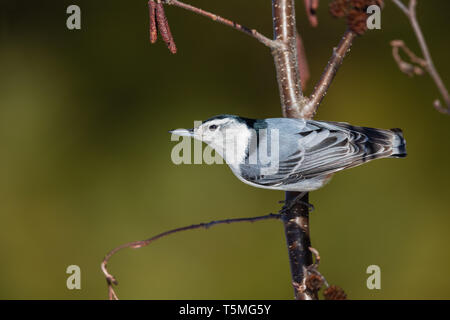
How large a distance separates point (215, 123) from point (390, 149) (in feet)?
1.46

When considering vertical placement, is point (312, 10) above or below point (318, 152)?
above

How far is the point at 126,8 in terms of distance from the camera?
2064 mm

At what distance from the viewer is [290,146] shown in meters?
1.21

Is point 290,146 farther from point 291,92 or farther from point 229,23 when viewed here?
point 229,23

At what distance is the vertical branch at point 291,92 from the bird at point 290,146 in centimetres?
14

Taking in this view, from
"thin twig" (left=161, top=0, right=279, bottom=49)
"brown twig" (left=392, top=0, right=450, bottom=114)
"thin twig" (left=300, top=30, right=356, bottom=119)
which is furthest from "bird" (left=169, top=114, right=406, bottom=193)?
"brown twig" (left=392, top=0, right=450, bottom=114)

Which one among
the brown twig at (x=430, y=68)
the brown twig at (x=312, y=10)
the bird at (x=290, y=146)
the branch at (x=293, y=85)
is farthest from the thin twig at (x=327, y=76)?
the brown twig at (x=430, y=68)

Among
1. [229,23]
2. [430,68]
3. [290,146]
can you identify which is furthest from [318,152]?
[430,68]

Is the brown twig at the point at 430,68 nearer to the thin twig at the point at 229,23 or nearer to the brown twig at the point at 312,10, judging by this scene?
the brown twig at the point at 312,10

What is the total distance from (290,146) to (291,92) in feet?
0.75

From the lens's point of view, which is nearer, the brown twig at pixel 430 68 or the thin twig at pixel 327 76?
the brown twig at pixel 430 68

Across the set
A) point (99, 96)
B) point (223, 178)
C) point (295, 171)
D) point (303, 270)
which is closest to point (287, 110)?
point (295, 171)

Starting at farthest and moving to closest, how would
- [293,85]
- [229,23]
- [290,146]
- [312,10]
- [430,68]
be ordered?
[290,146]
[293,85]
[229,23]
[312,10]
[430,68]

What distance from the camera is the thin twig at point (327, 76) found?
1.01 metres
